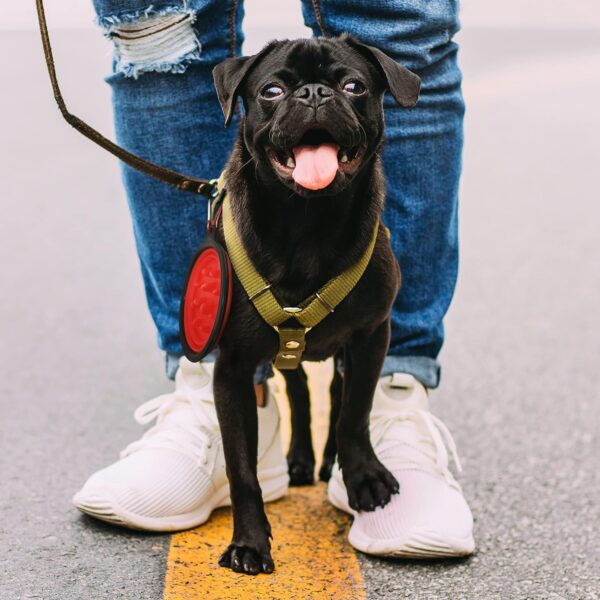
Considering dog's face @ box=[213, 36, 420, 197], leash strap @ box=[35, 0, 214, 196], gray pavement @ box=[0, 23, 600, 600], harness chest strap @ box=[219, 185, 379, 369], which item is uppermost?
dog's face @ box=[213, 36, 420, 197]

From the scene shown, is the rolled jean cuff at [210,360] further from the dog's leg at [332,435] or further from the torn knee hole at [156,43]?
the torn knee hole at [156,43]

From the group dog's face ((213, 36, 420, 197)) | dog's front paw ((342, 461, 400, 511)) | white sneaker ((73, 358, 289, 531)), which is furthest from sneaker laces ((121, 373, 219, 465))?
dog's face ((213, 36, 420, 197))

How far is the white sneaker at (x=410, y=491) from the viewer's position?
2426mm

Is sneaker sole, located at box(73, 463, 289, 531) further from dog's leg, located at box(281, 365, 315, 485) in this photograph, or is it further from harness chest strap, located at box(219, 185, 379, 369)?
harness chest strap, located at box(219, 185, 379, 369)

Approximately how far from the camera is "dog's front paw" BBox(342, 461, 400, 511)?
257cm

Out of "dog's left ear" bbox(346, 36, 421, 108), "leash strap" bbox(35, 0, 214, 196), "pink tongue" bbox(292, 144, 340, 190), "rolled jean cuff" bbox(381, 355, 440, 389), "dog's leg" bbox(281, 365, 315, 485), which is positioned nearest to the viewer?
"pink tongue" bbox(292, 144, 340, 190)

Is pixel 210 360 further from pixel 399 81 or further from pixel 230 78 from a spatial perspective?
pixel 399 81

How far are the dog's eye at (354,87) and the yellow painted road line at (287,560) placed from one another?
1025 millimetres

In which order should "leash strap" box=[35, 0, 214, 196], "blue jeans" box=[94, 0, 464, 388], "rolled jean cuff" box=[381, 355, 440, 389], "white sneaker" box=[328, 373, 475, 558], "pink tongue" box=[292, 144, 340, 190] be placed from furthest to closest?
"rolled jean cuff" box=[381, 355, 440, 389]
"blue jeans" box=[94, 0, 464, 388]
"leash strap" box=[35, 0, 214, 196]
"white sneaker" box=[328, 373, 475, 558]
"pink tongue" box=[292, 144, 340, 190]

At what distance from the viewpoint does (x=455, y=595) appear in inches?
88.7

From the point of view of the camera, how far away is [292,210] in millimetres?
2395

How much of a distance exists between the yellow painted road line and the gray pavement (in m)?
Answer: 0.05

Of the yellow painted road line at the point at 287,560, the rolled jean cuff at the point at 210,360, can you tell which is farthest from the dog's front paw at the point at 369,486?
the rolled jean cuff at the point at 210,360

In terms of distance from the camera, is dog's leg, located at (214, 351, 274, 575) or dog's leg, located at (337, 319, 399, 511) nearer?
dog's leg, located at (214, 351, 274, 575)
